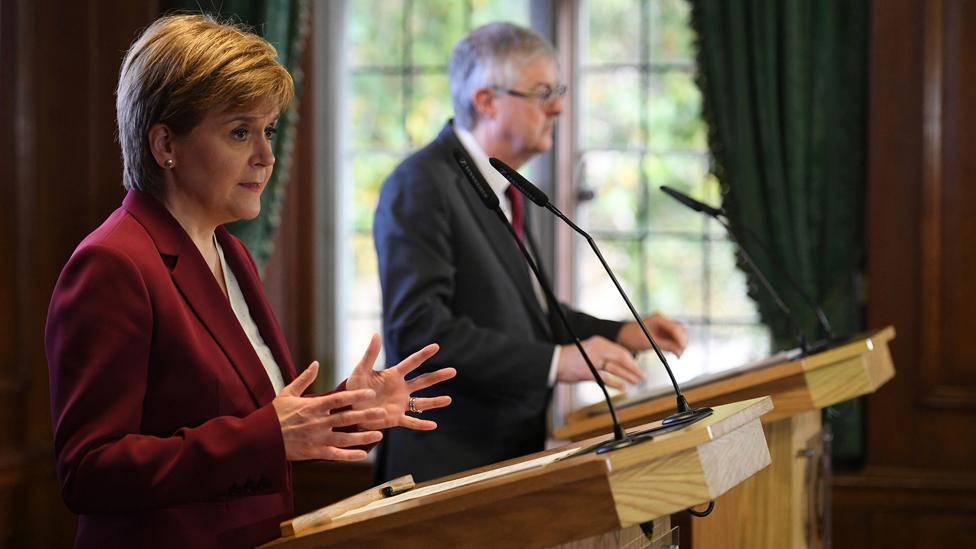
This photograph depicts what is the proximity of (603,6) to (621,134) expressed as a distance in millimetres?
477

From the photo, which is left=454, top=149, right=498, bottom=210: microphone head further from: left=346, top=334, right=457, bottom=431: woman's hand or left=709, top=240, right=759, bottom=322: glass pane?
left=709, top=240, right=759, bottom=322: glass pane

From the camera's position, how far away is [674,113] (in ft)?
13.1

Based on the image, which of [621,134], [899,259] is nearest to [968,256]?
[899,259]

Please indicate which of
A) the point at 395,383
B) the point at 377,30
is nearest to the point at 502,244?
the point at 395,383

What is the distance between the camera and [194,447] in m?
1.43

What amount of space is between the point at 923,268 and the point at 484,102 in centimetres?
166

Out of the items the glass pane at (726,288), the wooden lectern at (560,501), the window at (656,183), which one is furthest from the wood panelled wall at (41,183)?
the wooden lectern at (560,501)

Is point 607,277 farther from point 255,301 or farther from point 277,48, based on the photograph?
point 255,301

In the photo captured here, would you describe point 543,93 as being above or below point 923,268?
above

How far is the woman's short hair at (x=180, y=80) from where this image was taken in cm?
161

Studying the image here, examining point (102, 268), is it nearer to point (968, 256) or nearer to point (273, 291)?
point (273, 291)

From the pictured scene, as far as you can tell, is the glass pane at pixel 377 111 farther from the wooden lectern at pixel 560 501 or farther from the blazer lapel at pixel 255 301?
the wooden lectern at pixel 560 501

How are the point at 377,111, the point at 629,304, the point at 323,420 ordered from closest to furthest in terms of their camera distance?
the point at 323,420 → the point at 629,304 → the point at 377,111

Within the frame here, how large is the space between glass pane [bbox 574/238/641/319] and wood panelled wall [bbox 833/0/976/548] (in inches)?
32.6
